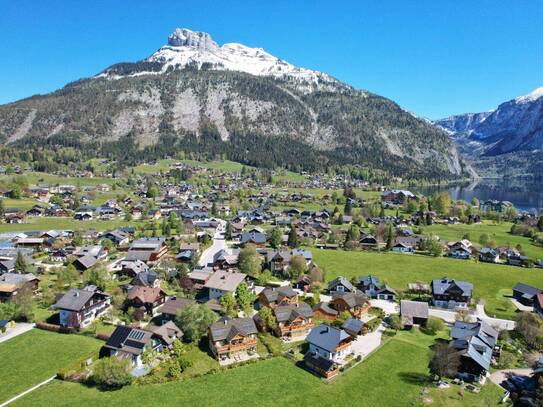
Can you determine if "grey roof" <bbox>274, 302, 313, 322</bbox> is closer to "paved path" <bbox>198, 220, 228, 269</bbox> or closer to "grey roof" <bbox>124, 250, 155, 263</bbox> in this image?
"paved path" <bbox>198, 220, 228, 269</bbox>

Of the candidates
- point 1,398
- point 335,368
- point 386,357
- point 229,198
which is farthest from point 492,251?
point 229,198

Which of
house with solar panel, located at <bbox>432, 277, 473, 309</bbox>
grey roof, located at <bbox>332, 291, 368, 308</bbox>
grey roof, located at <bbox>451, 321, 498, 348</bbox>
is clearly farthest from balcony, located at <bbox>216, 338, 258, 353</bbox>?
house with solar panel, located at <bbox>432, 277, 473, 309</bbox>

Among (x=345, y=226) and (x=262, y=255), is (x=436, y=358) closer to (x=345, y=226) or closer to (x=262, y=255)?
(x=262, y=255)

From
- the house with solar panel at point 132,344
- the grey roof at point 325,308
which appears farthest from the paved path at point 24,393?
the grey roof at point 325,308

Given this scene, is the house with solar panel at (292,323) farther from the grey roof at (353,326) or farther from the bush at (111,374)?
the bush at (111,374)

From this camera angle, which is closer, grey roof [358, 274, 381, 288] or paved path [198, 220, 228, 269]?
grey roof [358, 274, 381, 288]

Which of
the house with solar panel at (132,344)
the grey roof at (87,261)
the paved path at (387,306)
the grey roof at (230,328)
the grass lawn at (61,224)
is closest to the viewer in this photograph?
the house with solar panel at (132,344)
